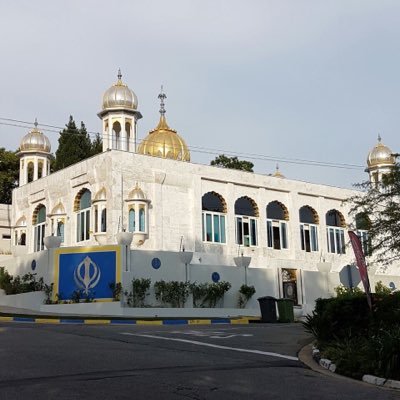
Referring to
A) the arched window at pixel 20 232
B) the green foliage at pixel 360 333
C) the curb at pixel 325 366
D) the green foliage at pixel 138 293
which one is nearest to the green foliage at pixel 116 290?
the green foliage at pixel 138 293

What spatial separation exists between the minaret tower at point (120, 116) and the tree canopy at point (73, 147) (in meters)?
14.5

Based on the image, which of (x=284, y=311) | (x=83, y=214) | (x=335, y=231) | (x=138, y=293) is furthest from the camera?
(x=335, y=231)

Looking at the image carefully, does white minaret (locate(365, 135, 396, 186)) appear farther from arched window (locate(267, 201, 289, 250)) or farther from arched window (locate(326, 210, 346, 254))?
arched window (locate(267, 201, 289, 250))

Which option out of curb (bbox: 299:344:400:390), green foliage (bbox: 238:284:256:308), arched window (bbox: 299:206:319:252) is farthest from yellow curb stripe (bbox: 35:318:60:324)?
arched window (bbox: 299:206:319:252)

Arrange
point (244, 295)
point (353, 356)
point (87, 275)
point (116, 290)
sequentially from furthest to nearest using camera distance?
point (244, 295), point (87, 275), point (116, 290), point (353, 356)

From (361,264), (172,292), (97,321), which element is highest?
(172,292)

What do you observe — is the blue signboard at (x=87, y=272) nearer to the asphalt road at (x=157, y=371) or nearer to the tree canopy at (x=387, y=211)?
the tree canopy at (x=387, y=211)

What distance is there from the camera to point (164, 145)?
39250mm

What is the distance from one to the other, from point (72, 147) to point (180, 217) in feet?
69.8

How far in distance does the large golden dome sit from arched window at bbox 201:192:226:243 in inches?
175

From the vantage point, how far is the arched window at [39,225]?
37934 mm

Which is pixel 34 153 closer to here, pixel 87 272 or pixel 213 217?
pixel 213 217

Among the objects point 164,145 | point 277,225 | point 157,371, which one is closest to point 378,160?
point 277,225

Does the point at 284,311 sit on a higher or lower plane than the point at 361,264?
lower
